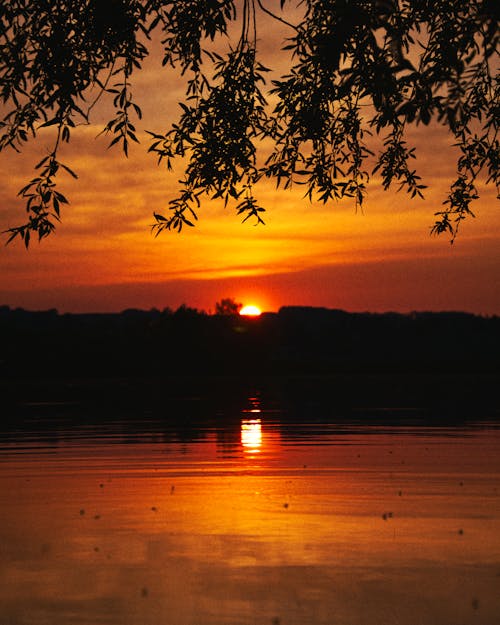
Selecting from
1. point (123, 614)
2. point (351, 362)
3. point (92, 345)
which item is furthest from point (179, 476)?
point (351, 362)

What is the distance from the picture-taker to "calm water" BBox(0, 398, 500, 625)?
1066 centimetres

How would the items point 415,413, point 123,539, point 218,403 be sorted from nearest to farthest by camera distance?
point 123,539, point 415,413, point 218,403

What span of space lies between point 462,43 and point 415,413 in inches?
1386

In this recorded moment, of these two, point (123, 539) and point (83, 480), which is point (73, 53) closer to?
point (123, 539)

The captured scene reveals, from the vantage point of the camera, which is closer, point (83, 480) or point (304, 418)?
point (83, 480)

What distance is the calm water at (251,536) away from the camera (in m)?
10.7

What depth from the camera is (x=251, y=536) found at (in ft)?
47.8

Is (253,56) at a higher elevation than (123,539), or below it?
higher

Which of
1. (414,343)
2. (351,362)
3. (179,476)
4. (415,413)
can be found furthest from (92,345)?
(179,476)


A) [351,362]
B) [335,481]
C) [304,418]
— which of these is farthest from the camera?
[351,362]

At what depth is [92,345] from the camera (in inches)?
5719

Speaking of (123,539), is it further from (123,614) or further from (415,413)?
(415,413)

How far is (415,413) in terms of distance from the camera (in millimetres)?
45031

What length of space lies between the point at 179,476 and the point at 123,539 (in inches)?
292
